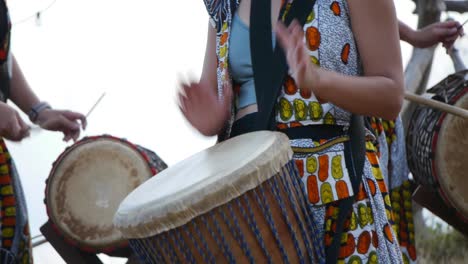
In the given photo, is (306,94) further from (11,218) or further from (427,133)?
(427,133)

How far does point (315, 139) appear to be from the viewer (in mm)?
1494

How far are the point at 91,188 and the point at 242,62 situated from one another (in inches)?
79.6

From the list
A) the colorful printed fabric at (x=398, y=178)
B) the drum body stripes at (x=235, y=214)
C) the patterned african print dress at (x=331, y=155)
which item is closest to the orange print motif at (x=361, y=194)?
the patterned african print dress at (x=331, y=155)

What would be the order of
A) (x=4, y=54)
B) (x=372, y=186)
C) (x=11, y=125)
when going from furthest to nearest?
1. (x=4, y=54)
2. (x=11, y=125)
3. (x=372, y=186)

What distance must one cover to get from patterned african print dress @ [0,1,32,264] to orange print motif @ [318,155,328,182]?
3.22ft

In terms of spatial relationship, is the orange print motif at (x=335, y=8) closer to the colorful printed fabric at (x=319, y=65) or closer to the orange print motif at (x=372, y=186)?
the colorful printed fabric at (x=319, y=65)

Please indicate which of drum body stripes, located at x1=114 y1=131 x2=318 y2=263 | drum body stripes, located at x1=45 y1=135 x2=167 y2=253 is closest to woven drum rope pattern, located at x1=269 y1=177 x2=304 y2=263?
drum body stripes, located at x1=114 y1=131 x2=318 y2=263

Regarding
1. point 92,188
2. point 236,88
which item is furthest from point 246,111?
point 92,188

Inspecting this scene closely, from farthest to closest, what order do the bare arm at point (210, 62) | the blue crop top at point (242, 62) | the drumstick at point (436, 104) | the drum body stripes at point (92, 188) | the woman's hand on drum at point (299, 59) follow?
1. the drum body stripes at point (92, 188)
2. the drumstick at point (436, 104)
3. the bare arm at point (210, 62)
4. the blue crop top at point (242, 62)
5. the woman's hand on drum at point (299, 59)

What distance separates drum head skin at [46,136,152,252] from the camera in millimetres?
3428

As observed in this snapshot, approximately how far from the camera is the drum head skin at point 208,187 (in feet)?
4.45

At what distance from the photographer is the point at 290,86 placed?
1.50 m

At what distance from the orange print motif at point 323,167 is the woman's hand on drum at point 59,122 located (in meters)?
1.05

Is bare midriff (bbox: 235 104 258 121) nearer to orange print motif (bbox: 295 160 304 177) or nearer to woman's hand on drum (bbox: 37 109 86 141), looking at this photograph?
orange print motif (bbox: 295 160 304 177)
